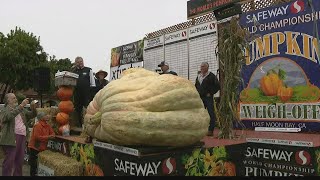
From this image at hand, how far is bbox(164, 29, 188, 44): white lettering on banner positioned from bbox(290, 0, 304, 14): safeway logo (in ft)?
12.0

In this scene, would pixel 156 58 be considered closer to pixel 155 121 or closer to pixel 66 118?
pixel 66 118

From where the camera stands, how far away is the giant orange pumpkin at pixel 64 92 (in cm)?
654

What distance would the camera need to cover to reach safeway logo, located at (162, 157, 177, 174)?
3.75m

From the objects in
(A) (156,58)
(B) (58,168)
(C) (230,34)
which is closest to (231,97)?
(C) (230,34)

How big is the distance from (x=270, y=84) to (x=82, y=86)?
3.20 m

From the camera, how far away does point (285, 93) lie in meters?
6.62

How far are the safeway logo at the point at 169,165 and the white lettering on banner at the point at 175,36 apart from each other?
6.54 metres

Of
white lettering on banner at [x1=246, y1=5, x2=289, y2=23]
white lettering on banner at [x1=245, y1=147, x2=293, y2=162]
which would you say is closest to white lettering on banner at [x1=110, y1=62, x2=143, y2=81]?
white lettering on banner at [x1=246, y1=5, x2=289, y2=23]

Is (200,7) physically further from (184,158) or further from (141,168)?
(141,168)

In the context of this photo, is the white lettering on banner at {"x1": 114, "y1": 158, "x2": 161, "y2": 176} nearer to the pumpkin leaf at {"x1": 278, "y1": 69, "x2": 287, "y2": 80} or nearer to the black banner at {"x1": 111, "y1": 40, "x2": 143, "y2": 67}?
the pumpkin leaf at {"x1": 278, "y1": 69, "x2": 287, "y2": 80}

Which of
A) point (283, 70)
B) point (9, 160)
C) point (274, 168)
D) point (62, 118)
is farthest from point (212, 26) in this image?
point (274, 168)

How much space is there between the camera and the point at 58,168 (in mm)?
4699

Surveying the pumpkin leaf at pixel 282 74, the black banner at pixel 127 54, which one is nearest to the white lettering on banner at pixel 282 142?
the pumpkin leaf at pixel 282 74

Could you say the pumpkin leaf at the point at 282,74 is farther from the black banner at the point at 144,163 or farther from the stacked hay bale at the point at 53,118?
the stacked hay bale at the point at 53,118
